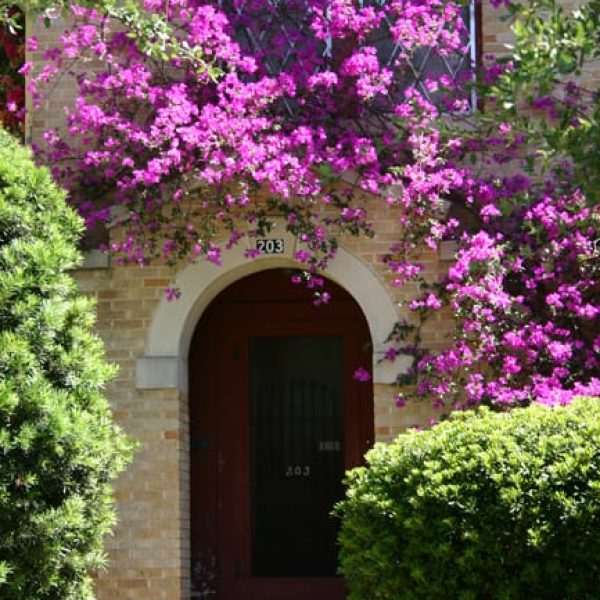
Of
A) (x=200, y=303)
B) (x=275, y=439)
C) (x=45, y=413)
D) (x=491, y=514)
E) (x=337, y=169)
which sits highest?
(x=337, y=169)

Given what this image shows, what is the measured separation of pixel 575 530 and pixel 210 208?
14.5ft

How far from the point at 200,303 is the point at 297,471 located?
1.75 meters

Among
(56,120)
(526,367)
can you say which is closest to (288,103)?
(56,120)

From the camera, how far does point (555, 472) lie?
212 inches

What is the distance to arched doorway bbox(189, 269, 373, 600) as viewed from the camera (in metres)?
9.88

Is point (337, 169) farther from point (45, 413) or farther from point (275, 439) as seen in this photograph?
point (45, 413)

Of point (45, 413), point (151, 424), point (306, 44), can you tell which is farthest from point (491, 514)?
point (306, 44)

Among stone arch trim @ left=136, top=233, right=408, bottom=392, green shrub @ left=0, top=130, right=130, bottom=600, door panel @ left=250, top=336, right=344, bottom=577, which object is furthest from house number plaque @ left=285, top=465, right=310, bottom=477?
green shrub @ left=0, top=130, right=130, bottom=600

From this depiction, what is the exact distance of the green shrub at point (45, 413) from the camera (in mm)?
6246

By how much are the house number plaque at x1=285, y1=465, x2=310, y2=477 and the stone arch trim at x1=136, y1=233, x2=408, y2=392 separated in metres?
1.34

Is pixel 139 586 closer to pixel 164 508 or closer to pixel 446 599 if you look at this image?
pixel 164 508

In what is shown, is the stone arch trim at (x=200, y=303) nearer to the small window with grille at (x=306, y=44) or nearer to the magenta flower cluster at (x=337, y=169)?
the magenta flower cluster at (x=337, y=169)

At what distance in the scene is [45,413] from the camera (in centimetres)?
632

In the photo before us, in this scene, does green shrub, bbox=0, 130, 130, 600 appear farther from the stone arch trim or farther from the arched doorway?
the arched doorway
